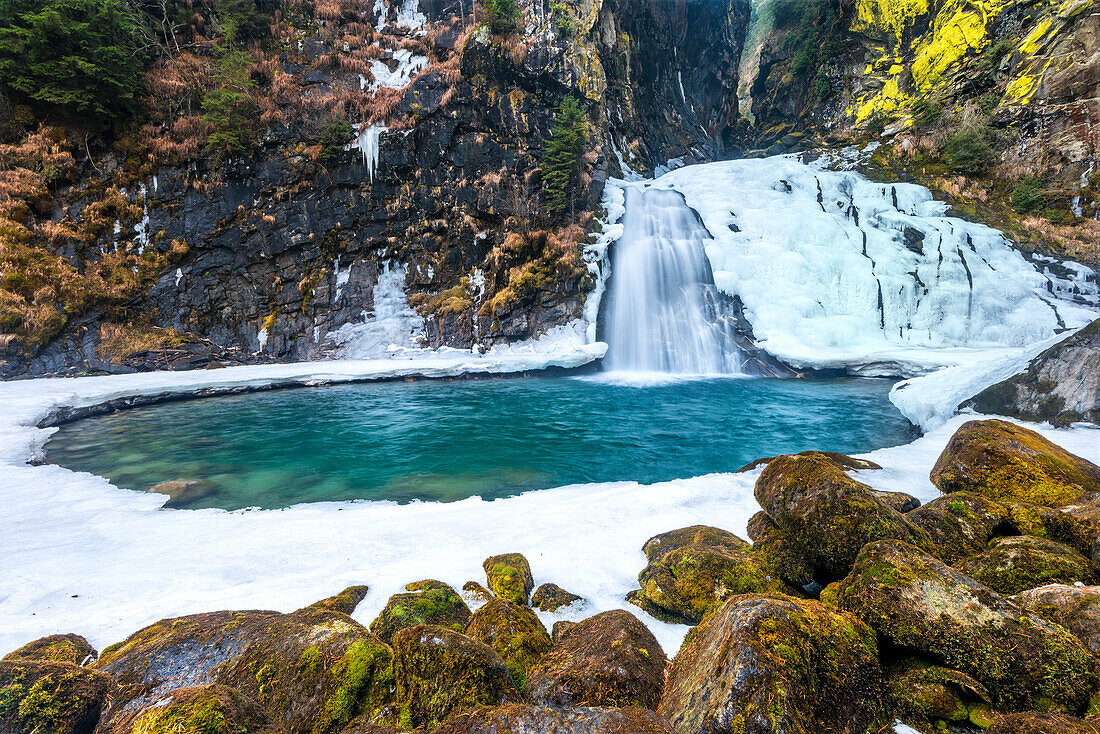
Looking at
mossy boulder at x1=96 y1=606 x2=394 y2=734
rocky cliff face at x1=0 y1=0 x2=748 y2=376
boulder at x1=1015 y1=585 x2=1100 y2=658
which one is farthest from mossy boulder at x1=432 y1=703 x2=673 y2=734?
rocky cliff face at x1=0 y1=0 x2=748 y2=376

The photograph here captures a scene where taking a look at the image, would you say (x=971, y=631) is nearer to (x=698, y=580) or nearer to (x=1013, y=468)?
(x=698, y=580)

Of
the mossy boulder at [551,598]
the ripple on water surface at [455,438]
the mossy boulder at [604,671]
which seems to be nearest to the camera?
the mossy boulder at [604,671]

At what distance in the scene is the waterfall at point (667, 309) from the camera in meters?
15.8

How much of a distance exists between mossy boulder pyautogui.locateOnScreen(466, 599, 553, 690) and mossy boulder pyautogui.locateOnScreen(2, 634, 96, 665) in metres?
2.27

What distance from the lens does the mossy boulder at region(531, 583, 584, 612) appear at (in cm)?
297

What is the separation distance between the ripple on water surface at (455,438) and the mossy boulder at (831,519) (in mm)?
3489

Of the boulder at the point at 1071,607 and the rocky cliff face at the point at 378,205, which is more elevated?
the rocky cliff face at the point at 378,205

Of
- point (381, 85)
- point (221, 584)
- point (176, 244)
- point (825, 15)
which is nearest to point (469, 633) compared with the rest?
point (221, 584)

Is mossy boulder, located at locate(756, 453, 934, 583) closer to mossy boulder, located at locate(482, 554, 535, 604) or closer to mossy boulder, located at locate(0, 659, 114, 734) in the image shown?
mossy boulder, located at locate(482, 554, 535, 604)

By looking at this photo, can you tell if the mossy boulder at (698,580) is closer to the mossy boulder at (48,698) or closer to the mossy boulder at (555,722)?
the mossy boulder at (555,722)

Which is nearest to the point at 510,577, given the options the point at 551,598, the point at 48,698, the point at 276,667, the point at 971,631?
the point at 551,598

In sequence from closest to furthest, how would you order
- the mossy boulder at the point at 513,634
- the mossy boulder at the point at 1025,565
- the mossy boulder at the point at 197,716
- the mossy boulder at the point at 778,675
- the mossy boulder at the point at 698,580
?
the mossy boulder at the point at 197,716 < the mossy boulder at the point at 778,675 < the mossy boulder at the point at 513,634 < the mossy boulder at the point at 1025,565 < the mossy boulder at the point at 698,580

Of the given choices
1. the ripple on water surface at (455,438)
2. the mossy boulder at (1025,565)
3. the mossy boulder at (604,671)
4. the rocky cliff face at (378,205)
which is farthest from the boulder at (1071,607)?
the rocky cliff face at (378,205)

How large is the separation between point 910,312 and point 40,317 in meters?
30.1
